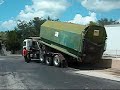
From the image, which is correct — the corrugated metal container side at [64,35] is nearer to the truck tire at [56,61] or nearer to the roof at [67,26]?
the roof at [67,26]

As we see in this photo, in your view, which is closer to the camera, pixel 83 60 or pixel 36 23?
pixel 83 60

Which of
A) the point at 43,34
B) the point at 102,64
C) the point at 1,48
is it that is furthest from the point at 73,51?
the point at 1,48

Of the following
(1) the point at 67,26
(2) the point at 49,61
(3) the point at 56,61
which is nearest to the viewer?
(1) the point at 67,26

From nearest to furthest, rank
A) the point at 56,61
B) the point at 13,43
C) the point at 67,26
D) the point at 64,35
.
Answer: the point at 64,35, the point at 67,26, the point at 56,61, the point at 13,43

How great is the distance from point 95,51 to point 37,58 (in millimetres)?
9140

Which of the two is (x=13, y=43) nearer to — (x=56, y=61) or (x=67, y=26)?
(x=56, y=61)

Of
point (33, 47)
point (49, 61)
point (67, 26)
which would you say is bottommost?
point (49, 61)

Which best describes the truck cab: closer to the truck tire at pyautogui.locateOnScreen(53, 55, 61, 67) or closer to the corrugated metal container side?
the corrugated metal container side

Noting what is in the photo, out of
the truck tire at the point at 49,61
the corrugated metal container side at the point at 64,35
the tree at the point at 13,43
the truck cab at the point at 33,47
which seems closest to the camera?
the corrugated metal container side at the point at 64,35

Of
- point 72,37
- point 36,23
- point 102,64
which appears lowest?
point 102,64

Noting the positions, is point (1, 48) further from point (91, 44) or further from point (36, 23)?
point (91, 44)

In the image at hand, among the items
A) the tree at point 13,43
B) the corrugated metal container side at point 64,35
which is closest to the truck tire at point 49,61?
the corrugated metal container side at point 64,35

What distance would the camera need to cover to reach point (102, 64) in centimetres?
2922

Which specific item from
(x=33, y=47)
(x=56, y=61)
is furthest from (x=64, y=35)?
(x=33, y=47)
